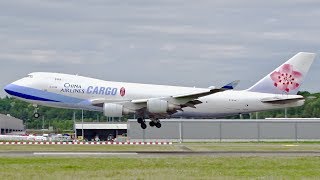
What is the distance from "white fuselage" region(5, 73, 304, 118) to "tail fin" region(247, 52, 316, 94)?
1089 mm

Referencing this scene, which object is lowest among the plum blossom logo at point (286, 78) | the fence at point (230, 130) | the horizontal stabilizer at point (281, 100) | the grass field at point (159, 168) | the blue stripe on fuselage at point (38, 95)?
the grass field at point (159, 168)

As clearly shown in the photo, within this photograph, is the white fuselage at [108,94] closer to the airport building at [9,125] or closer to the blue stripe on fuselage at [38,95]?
the blue stripe on fuselage at [38,95]

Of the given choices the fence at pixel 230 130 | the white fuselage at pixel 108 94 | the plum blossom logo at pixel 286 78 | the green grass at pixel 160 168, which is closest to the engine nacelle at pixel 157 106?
the white fuselage at pixel 108 94

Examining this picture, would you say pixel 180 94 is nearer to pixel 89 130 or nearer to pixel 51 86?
pixel 51 86

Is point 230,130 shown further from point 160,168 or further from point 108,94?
point 160,168

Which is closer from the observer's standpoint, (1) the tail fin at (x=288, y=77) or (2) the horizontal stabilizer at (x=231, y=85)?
(2) the horizontal stabilizer at (x=231, y=85)

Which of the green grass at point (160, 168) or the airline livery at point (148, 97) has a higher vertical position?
the airline livery at point (148, 97)

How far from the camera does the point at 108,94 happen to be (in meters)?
65.4

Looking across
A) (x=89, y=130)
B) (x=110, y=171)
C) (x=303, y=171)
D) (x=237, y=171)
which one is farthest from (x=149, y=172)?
(x=89, y=130)

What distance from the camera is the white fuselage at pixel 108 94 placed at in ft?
212

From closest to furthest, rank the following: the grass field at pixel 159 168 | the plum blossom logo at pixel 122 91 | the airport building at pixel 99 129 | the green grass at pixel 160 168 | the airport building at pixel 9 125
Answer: the grass field at pixel 159 168 → the green grass at pixel 160 168 → the plum blossom logo at pixel 122 91 → the airport building at pixel 99 129 → the airport building at pixel 9 125

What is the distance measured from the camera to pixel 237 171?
37.5 metres

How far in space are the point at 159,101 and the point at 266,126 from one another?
118ft

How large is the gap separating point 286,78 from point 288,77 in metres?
0.28
